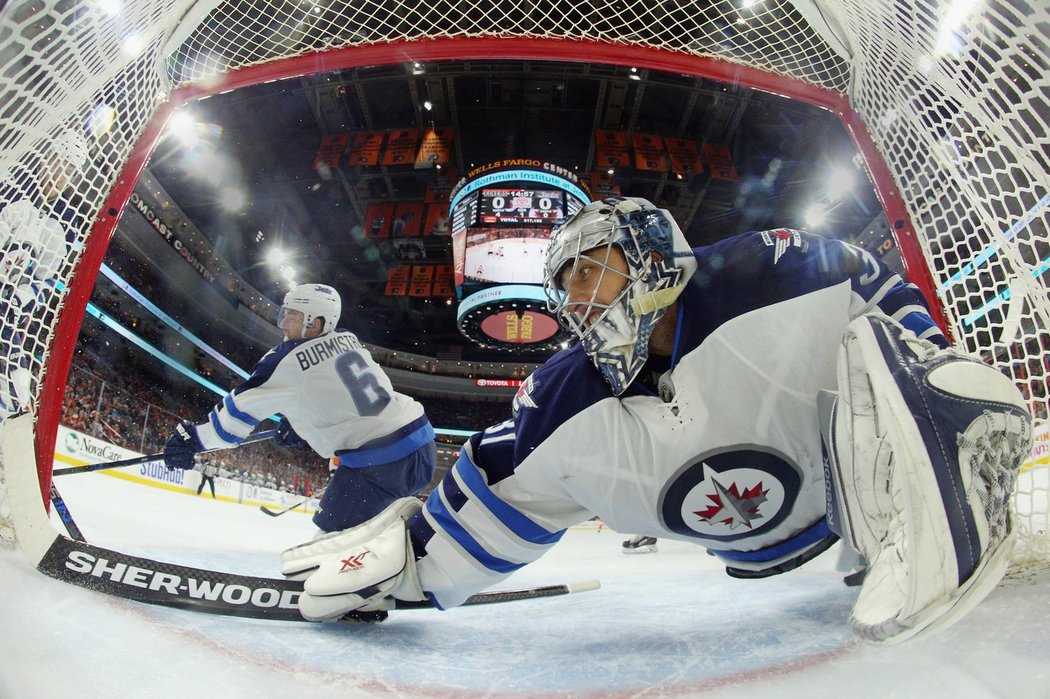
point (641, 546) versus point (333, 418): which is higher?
point (333, 418)

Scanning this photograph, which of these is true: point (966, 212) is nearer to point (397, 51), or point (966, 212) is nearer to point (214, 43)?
point (397, 51)

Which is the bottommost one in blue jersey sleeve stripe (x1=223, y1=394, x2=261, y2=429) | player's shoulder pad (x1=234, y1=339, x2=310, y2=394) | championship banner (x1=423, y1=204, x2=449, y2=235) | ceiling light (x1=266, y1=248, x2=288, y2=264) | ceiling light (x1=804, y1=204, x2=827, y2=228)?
blue jersey sleeve stripe (x1=223, y1=394, x2=261, y2=429)

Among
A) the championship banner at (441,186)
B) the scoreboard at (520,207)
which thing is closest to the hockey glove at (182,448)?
the scoreboard at (520,207)

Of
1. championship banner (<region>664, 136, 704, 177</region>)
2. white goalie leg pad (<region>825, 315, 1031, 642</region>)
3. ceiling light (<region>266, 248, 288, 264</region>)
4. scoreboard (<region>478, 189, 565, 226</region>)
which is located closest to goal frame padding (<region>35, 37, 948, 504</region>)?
white goalie leg pad (<region>825, 315, 1031, 642</region>)

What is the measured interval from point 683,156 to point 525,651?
844 cm

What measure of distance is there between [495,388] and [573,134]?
788cm

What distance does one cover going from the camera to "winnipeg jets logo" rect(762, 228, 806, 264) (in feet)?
2.92

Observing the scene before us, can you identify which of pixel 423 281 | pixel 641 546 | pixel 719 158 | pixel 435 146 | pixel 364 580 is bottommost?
pixel 641 546

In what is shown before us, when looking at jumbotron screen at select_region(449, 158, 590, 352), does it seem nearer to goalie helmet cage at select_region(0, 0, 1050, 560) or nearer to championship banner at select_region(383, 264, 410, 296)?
goalie helmet cage at select_region(0, 0, 1050, 560)

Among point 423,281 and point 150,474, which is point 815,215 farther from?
point 150,474

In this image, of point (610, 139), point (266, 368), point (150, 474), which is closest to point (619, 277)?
point (266, 368)

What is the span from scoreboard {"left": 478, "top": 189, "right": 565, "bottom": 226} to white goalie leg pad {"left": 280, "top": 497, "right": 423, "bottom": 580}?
5.51 meters

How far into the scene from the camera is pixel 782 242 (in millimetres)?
904

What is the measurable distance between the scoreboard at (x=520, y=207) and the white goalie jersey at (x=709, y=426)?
5.55 metres
